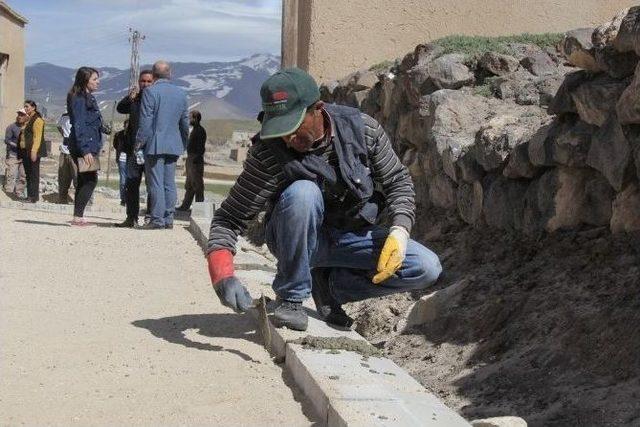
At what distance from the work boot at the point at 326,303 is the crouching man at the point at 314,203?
19cm

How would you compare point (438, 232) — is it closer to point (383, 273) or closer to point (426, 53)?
point (426, 53)

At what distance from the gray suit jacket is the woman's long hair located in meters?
0.54

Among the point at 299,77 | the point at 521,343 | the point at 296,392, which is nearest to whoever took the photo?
the point at 296,392

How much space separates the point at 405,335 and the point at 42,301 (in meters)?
2.02

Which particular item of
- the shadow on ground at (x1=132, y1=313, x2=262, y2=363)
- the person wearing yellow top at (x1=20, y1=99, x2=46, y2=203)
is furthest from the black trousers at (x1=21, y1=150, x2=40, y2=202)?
the shadow on ground at (x1=132, y1=313, x2=262, y2=363)

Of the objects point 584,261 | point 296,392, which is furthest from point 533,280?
point 296,392

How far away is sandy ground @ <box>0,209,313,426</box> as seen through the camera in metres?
3.75

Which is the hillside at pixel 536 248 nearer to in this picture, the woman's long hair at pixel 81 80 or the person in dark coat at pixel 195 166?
the woman's long hair at pixel 81 80

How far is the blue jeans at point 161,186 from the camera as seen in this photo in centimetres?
971

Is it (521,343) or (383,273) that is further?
(521,343)

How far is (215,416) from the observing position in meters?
3.69

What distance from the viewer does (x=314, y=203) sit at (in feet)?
15.1

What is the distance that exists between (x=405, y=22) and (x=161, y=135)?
10.8ft

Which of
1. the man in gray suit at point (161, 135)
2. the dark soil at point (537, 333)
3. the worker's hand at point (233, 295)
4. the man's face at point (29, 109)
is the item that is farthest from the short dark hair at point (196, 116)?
the worker's hand at point (233, 295)
